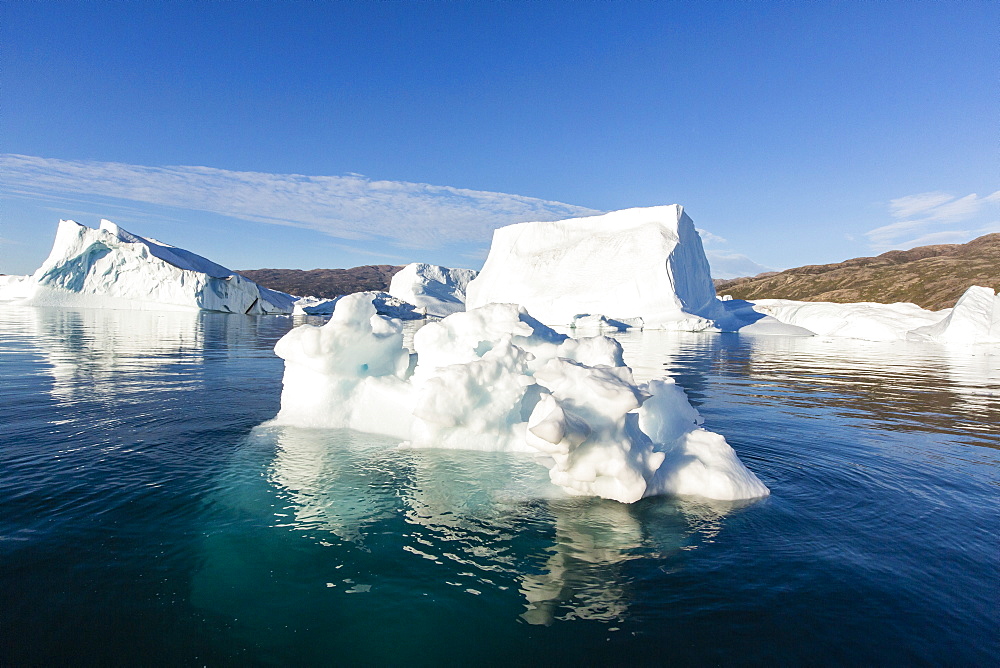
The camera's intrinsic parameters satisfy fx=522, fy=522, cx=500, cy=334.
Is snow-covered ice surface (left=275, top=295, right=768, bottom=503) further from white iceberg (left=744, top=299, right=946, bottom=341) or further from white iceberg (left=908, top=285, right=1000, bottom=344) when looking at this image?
white iceberg (left=744, top=299, right=946, bottom=341)

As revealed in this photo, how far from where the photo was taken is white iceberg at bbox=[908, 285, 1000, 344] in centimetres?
3206

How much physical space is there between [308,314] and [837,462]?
61.1 m

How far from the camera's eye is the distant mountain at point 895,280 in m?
76.6

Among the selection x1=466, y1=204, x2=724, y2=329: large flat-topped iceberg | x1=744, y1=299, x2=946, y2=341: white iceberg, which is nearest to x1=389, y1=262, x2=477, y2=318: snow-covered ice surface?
x1=466, y1=204, x2=724, y2=329: large flat-topped iceberg

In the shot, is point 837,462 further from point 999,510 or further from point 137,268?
point 137,268

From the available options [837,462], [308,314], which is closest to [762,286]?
[308,314]

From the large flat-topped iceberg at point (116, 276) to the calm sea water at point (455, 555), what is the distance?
149 feet

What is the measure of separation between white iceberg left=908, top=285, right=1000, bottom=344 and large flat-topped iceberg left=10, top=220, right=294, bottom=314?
58093 millimetres

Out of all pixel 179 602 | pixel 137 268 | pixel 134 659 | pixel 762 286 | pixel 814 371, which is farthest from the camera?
pixel 762 286

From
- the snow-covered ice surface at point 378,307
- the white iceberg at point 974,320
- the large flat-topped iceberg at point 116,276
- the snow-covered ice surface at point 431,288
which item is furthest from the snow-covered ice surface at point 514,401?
the snow-covered ice surface at point 431,288

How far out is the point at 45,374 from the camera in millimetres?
11438

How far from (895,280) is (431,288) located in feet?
266

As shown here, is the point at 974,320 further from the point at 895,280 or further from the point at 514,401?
the point at 895,280

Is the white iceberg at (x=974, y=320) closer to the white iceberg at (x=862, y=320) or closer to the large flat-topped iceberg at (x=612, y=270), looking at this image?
the white iceberg at (x=862, y=320)
